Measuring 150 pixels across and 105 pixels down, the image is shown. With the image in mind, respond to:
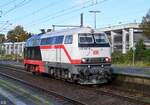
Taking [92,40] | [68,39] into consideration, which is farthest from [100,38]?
[68,39]

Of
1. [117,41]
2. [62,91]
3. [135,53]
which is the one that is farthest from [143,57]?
[117,41]

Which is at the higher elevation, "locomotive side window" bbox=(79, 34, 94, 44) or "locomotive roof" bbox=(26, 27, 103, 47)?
"locomotive roof" bbox=(26, 27, 103, 47)

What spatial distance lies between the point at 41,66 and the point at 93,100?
495 inches

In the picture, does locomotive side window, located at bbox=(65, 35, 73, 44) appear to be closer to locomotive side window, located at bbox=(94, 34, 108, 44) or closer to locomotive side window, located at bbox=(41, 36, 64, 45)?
locomotive side window, located at bbox=(41, 36, 64, 45)

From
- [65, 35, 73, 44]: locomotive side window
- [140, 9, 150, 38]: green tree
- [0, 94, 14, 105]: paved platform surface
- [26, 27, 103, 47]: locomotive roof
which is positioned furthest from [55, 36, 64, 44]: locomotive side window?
[140, 9, 150, 38]: green tree

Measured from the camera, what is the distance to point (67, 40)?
2288 centimetres

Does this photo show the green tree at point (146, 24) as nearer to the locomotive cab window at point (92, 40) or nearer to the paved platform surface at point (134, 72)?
the paved platform surface at point (134, 72)

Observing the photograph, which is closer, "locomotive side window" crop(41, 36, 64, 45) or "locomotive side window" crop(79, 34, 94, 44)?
"locomotive side window" crop(79, 34, 94, 44)

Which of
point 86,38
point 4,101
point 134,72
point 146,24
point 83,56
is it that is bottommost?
point 4,101

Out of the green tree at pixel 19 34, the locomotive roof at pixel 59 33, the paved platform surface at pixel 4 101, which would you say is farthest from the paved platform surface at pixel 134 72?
the green tree at pixel 19 34

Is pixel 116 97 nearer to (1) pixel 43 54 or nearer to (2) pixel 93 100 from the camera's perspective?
(2) pixel 93 100

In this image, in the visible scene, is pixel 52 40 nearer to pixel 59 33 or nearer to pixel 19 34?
pixel 59 33

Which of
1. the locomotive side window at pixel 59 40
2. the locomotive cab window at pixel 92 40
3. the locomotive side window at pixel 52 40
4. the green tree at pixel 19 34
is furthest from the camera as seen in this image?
the green tree at pixel 19 34

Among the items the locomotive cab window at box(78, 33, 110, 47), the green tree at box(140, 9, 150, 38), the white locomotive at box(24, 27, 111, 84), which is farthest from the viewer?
the green tree at box(140, 9, 150, 38)
